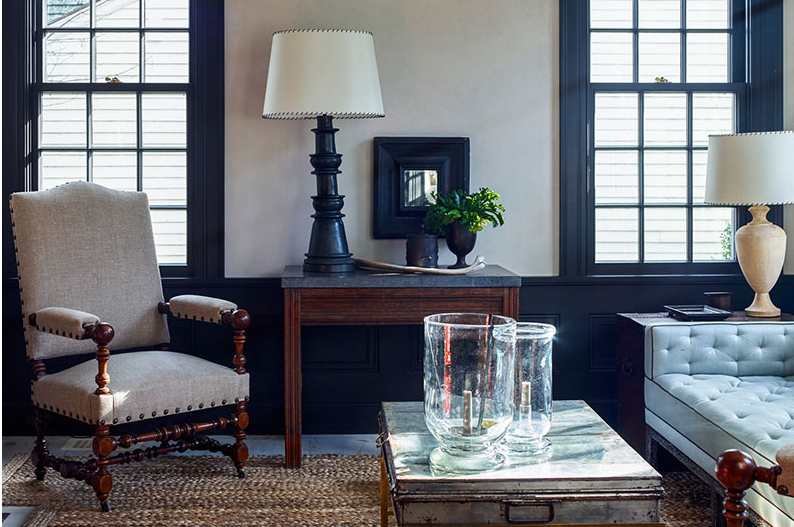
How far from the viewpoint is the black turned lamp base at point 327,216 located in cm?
361

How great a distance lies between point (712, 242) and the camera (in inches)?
164

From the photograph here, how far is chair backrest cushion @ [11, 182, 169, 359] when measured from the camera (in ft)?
10.8

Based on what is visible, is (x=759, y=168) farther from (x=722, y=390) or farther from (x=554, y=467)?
(x=554, y=467)

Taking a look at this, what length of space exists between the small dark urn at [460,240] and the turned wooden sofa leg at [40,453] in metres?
1.94

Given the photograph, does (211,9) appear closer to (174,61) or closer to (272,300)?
(174,61)

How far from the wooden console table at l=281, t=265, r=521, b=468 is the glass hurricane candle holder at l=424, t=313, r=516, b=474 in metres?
1.45

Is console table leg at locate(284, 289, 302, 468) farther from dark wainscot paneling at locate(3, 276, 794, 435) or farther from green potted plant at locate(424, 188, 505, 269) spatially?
green potted plant at locate(424, 188, 505, 269)

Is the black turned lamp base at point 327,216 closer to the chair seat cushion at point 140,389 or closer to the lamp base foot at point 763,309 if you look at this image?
the chair seat cushion at point 140,389

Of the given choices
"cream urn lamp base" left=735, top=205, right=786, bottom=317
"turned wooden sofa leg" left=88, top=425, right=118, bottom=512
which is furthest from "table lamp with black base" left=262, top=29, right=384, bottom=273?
"cream urn lamp base" left=735, top=205, right=786, bottom=317

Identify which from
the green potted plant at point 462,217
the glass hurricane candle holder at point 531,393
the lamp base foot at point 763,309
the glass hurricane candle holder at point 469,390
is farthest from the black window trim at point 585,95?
A: the glass hurricane candle holder at point 469,390

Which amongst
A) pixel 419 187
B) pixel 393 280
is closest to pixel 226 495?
pixel 393 280

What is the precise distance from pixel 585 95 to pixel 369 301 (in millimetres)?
1628

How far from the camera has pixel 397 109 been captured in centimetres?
400

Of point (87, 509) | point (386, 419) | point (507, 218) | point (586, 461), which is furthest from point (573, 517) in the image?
point (507, 218)
